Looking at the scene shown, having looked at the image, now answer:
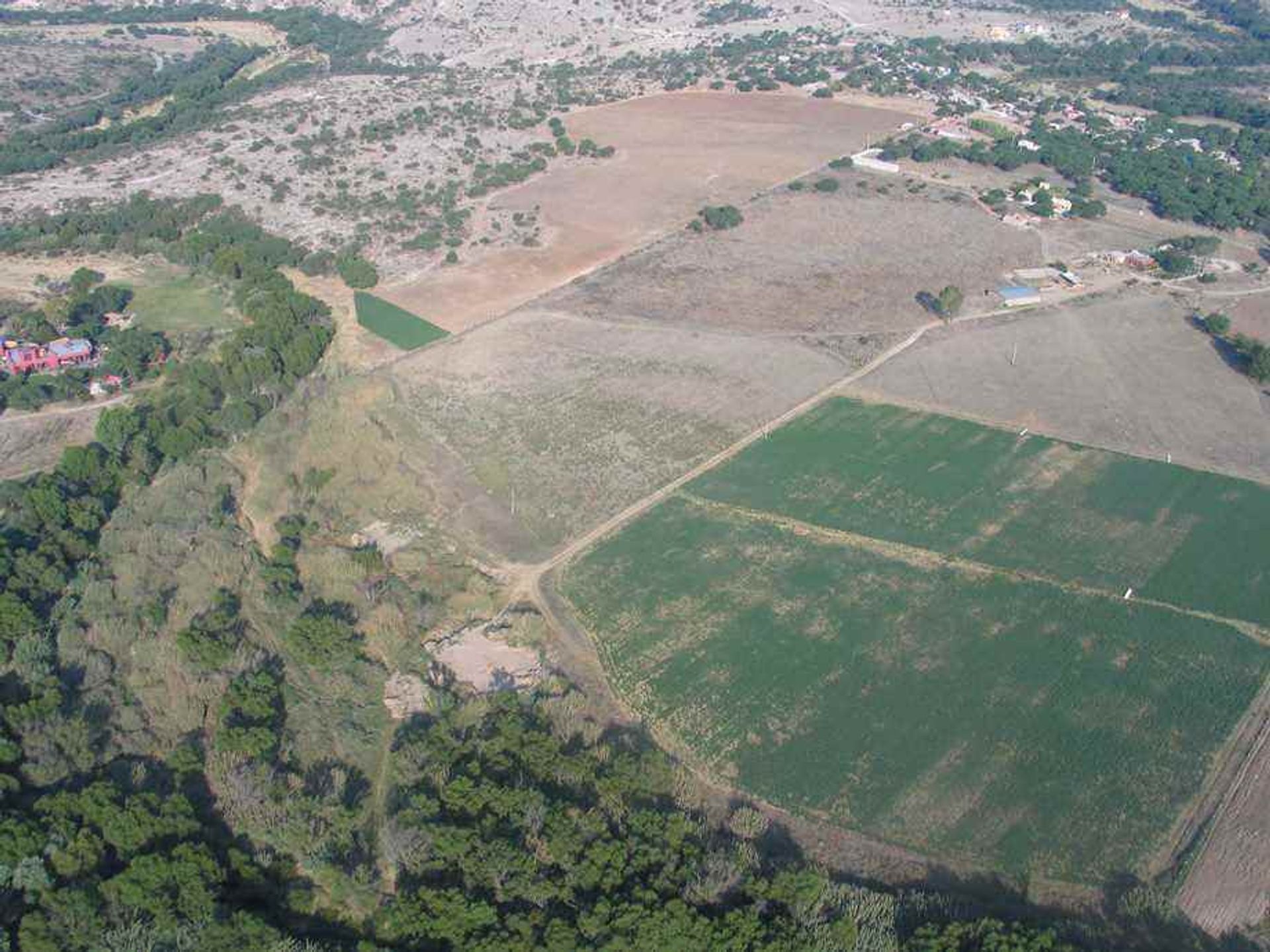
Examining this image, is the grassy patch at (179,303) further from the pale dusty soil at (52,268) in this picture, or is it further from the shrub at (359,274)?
the shrub at (359,274)

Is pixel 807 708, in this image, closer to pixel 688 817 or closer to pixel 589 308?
pixel 688 817

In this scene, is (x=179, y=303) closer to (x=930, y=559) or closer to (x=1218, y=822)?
(x=930, y=559)

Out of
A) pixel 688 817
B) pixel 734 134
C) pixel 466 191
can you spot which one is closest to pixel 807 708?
pixel 688 817

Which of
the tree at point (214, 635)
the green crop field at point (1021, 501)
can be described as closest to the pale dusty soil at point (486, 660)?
the tree at point (214, 635)

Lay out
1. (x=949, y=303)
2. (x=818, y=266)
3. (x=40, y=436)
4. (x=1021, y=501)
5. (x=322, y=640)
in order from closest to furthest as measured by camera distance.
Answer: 1. (x=322, y=640)
2. (x=1021, y=501)
3. (x=40, y=436)
4. (x=949, y=303)
5. (x=818, y=266)

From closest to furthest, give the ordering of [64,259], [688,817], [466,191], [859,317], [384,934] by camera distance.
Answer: [384,934] < [688,817] < [859,317] < [64,259] < [466,191]

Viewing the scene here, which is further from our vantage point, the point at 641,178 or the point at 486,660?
the point at 641,178

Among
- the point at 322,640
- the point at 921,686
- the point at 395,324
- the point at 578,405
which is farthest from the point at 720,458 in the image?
the point at 395,324

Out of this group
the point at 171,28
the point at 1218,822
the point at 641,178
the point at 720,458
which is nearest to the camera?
the point at 1218,822
